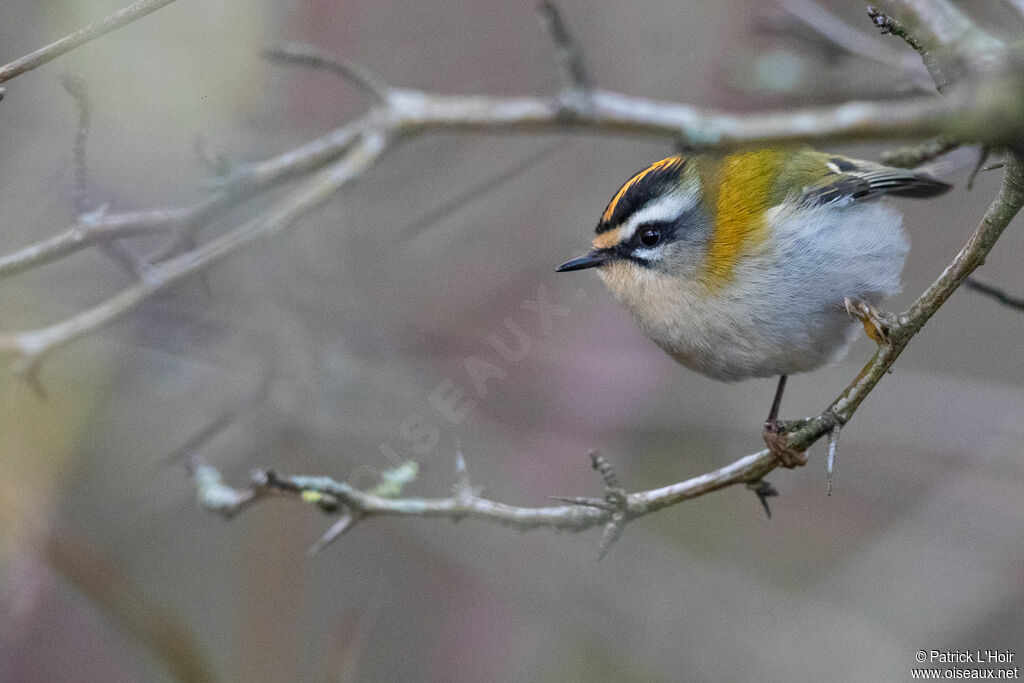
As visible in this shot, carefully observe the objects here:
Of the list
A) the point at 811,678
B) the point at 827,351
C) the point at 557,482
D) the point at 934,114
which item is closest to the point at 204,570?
the point at 557,482

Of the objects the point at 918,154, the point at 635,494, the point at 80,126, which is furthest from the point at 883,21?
the point at 80,126

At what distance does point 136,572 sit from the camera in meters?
4.76

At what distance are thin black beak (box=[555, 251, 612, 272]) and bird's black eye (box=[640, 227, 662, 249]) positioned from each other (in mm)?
113

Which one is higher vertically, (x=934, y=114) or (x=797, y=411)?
(x=934, y=114)

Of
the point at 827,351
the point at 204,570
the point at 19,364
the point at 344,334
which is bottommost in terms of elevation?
the point at 204,570

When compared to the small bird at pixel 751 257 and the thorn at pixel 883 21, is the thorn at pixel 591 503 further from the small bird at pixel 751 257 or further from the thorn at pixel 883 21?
the thorn at pixel 883 21

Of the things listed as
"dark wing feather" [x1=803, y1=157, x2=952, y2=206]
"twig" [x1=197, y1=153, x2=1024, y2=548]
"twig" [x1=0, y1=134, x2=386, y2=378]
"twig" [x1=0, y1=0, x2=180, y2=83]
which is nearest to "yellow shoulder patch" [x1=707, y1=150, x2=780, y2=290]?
"dark wing feather" [x1=803, y1=157, x2=952, y2=206]

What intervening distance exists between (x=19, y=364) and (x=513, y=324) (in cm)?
247

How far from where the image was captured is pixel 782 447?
220 centimetres

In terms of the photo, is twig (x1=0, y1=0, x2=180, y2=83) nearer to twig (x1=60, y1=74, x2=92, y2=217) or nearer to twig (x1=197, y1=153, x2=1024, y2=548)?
twig (x1=60, y1=74, x2=92, y2=217)

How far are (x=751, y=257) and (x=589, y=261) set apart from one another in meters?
0.48

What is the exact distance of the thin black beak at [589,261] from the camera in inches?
105

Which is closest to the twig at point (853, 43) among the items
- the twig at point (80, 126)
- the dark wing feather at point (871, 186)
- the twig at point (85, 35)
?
the dark wing feather at point (871, 186)

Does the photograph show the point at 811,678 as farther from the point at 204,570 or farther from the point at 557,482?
the point at 204,570
